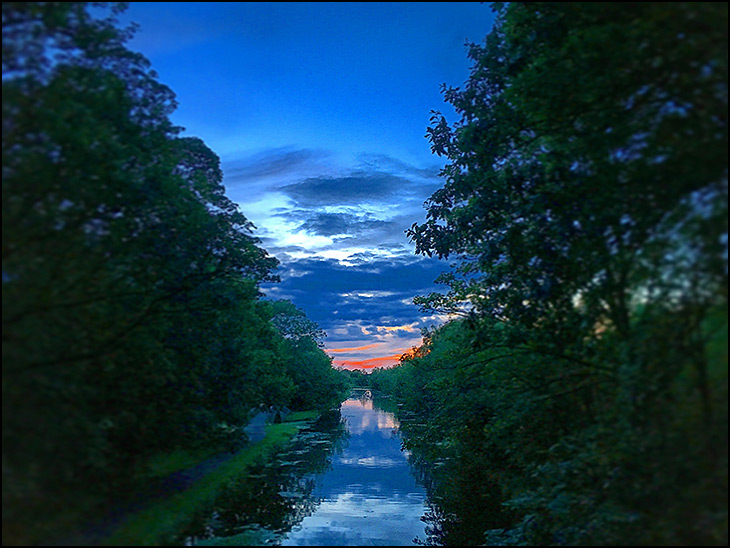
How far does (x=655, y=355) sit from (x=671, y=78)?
545 cm

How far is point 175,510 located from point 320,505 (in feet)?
31.8

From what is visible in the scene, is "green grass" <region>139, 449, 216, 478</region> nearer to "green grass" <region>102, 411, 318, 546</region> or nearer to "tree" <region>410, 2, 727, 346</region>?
"green grass" <region>102, 411, 318, 546</region>

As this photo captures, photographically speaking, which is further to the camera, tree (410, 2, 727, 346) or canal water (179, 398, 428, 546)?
canal water (179, 398, 428, 546)

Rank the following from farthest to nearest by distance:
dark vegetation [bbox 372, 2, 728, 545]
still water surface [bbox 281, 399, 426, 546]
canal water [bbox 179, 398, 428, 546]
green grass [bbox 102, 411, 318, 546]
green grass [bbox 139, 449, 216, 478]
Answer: green grass [bbox 139, 449, 216, 478]
still water surface [bbox 281, 399, 426, 546]
canal water [bbox 179, 398, 428, 546]
green grass [bbox 102, 411, 318, 546]
dark vegetation [bbox 372, 2, 728, 545]

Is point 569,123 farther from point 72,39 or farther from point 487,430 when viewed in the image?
point 487,430

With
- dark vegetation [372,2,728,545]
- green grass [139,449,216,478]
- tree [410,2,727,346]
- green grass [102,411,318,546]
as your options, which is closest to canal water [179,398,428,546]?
green grass [102,411,318,546]

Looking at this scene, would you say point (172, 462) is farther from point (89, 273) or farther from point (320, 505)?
point (89, 273)

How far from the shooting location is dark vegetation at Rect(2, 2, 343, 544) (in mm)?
10133

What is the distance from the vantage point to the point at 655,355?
10508 millimetres

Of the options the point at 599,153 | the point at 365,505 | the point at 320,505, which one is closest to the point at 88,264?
the point at 599,153

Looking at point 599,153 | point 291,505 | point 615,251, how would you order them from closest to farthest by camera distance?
1. point 599,153
2. point 615,251
3. point 291,505

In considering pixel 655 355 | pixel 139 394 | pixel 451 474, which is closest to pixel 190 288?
pixel 139 394

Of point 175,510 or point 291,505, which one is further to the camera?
point 291,505

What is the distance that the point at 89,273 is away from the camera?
12.3 metres
